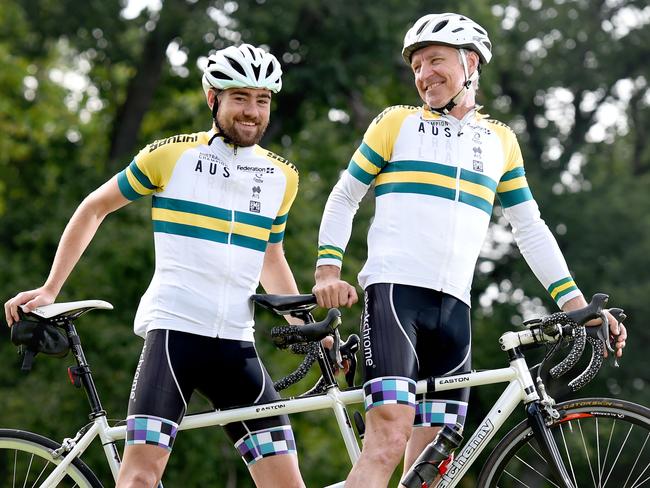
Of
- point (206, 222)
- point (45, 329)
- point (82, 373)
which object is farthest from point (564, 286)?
point (45, 329)

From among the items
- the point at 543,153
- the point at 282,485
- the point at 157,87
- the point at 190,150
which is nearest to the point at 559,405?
the point at 282,485

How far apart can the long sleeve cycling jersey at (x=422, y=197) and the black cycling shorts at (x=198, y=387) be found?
0.48 metres

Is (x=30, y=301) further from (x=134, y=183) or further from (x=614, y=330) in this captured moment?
(x=614, y=330)

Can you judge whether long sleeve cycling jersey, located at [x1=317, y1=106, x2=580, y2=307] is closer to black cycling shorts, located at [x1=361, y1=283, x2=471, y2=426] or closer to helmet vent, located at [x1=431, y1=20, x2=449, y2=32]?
black cycling shorts, located at [x1=361, y1=283, x2=471, y2=426]

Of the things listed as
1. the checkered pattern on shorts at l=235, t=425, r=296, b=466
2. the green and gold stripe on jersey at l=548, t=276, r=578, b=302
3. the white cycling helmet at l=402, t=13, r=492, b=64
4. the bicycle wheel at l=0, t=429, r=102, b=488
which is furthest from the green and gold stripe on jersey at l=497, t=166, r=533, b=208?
the bicycle wheel at l=0, t=429, r=102, b=488

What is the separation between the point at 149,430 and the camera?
4367 millimetres

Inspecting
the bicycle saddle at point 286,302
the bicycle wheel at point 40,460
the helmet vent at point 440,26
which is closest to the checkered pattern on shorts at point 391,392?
the bicycle saddle at point 286,302

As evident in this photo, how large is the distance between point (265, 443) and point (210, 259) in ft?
2.26

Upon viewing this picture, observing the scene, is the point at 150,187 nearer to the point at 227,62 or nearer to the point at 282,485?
the point at 227,62

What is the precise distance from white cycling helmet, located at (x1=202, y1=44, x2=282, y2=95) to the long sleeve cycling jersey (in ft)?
1.42

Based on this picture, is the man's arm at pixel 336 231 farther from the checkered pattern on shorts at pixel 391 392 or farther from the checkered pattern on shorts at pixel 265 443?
the checkered pattern on shorts at pixel 265 443

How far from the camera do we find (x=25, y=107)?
20.6 m

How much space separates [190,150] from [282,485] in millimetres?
1249

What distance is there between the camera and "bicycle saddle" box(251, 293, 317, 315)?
454cm
